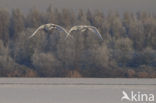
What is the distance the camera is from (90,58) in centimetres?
1005

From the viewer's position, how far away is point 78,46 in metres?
10.1

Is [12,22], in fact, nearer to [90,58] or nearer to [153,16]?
[90,58]

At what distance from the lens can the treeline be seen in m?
9.99
